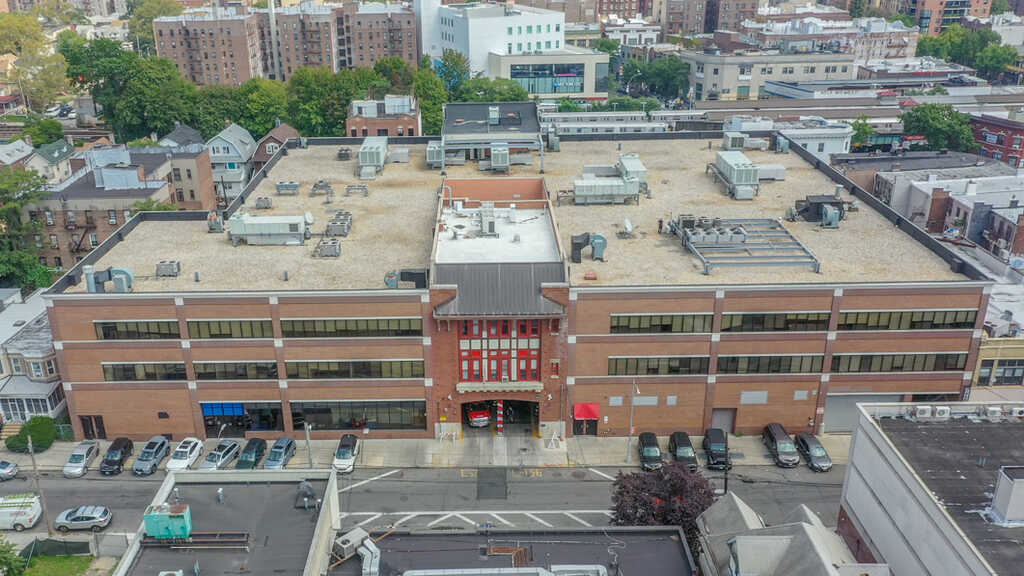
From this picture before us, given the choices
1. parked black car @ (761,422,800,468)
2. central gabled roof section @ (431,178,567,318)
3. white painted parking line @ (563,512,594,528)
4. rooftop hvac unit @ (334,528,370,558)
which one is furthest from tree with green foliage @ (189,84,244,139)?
rooftop hvac unit @ (334,528,370,558)

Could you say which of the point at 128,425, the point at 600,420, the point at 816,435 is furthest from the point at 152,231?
the point at 816,435

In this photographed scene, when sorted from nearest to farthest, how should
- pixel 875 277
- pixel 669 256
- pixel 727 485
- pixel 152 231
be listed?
pixel 727 485, pixel 875 277, pixel 669 256, pixel 152 231

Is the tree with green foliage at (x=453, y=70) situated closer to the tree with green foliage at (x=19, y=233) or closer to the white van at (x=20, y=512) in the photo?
the tree with green foliage at (x=19, y=233)

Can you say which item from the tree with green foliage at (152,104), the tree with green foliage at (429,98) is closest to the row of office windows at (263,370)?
the tree with green foliage at (429,98)

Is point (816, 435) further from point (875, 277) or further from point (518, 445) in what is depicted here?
point (518, 445)

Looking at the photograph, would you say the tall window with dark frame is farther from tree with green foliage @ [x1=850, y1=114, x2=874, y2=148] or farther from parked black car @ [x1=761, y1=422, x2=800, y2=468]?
tree with green foliage @ [x1=850, y1=114, x2=874, y2=148]

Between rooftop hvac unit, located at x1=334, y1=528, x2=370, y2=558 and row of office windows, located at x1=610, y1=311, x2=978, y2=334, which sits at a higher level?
row of office windows, located at x1=610, y1=311, x2=978, y2=334

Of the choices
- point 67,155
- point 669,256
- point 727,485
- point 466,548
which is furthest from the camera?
point 67,155
